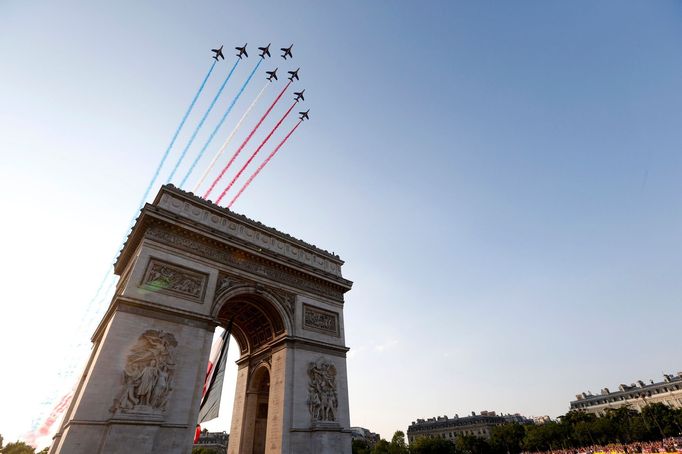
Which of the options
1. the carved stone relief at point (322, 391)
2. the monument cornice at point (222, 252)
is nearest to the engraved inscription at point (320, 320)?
the monument cornice at point (222, 252)

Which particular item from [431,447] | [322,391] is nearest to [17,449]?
[322,391]

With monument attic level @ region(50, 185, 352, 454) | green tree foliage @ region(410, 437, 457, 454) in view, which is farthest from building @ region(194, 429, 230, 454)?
monument attic level @ region(50, 185, 352, 454)

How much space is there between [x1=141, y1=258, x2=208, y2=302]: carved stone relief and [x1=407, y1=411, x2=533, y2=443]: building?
8765 centimetres

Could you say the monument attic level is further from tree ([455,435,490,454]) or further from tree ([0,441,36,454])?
tree ([455,435,490,454])

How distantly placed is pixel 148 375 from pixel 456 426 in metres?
99.1

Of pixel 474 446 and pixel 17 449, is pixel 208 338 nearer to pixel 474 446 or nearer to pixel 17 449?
pixel 17 449

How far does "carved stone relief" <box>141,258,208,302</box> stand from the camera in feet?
47.5

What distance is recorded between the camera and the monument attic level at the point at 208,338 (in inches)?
466

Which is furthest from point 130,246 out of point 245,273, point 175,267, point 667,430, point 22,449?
point 667,430

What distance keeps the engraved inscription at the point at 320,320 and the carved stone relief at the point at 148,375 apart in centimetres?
721

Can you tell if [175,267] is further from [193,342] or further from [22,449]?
[22,449]

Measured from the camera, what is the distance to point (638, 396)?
78.8 meters

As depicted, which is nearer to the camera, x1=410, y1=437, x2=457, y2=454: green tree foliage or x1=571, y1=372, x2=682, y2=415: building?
x1=410, y1=437, x2=457, y2=454: green tree foliage

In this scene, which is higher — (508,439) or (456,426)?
(456,426)
